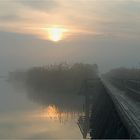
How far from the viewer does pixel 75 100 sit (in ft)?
205

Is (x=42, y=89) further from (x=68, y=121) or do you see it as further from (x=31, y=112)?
(x=68, y=121)

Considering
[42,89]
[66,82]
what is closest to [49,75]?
[42,89]

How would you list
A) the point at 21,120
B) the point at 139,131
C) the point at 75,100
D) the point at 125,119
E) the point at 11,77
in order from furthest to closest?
the point at 11,77 < the point at 75,100 < the point at 21,120 < the point at 125,119 < the point at 139,131

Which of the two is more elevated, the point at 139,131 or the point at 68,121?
the point at 139,131

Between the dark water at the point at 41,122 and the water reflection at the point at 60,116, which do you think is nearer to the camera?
the dark water at the point at 41,122

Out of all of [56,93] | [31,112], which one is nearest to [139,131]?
[31,112]

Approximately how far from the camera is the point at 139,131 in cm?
1198

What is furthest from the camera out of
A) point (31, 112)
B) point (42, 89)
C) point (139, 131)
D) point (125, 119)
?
point (42, 89)

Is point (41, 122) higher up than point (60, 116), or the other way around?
point (41, 122)

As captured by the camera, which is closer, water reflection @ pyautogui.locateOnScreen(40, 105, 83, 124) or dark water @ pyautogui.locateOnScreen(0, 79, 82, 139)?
dark water @ pyautogui.locateOnScreen(0, 79, 82, 139)

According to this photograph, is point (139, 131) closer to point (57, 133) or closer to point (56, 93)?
point (57, 133)

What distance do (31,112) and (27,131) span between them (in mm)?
14159

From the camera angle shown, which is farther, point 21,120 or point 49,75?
point 49,75

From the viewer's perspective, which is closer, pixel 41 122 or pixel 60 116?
pixel 41 122
